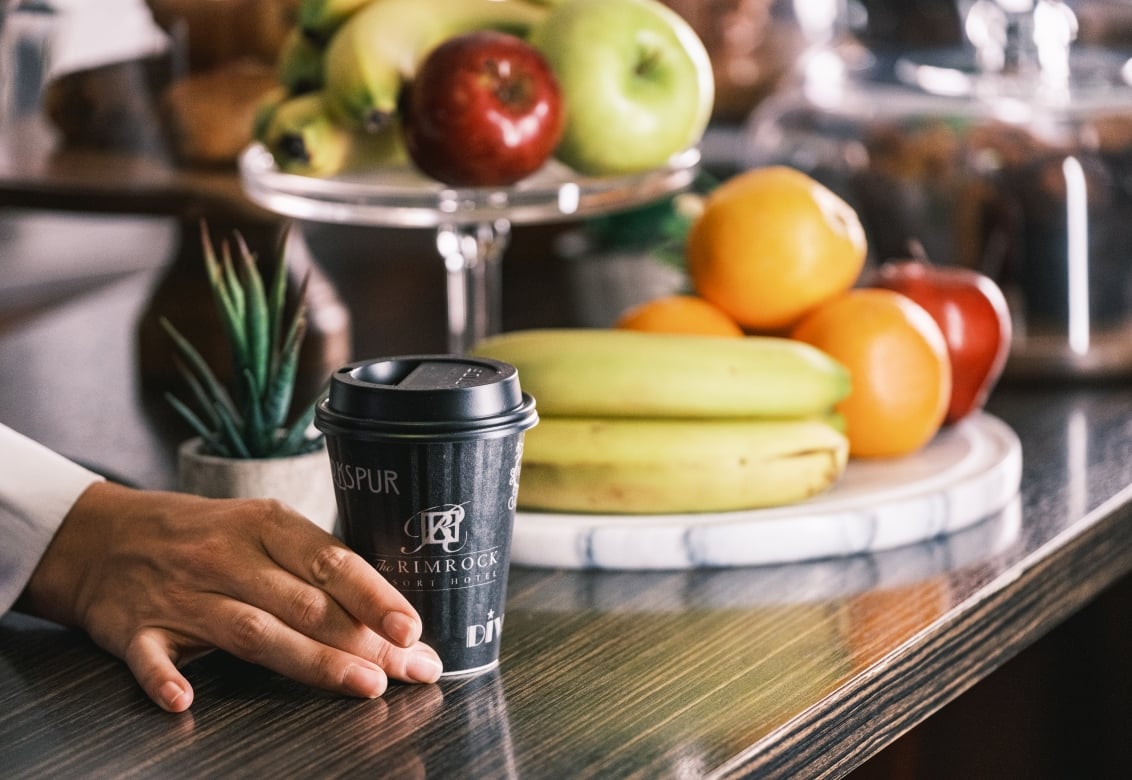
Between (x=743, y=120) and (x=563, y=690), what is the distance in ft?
5.97

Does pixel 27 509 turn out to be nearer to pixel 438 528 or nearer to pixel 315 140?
pixel 438 528

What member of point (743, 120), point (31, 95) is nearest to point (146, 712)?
point (31, 95)

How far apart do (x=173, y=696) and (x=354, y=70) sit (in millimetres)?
509

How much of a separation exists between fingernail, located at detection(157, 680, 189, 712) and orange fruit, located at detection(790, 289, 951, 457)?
0.49 metres

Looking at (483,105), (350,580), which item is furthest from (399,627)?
(483,105)

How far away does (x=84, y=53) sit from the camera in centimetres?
138

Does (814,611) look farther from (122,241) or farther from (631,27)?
(122,241)

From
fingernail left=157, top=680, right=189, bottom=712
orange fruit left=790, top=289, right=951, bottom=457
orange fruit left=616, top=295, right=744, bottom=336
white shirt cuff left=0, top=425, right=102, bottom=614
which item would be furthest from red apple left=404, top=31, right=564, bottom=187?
fingernail left=157, top=680, right=189, bottom=712

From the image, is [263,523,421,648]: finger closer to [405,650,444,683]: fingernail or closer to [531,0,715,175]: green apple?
[405,650,444,683]: fingernail

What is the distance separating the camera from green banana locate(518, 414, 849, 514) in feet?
3.07

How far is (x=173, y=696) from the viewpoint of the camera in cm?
72

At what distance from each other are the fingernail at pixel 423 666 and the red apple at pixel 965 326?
0.53 meters

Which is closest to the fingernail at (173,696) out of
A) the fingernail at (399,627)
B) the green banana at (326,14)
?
the fingernail at (399,627)

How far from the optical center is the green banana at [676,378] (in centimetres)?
94
